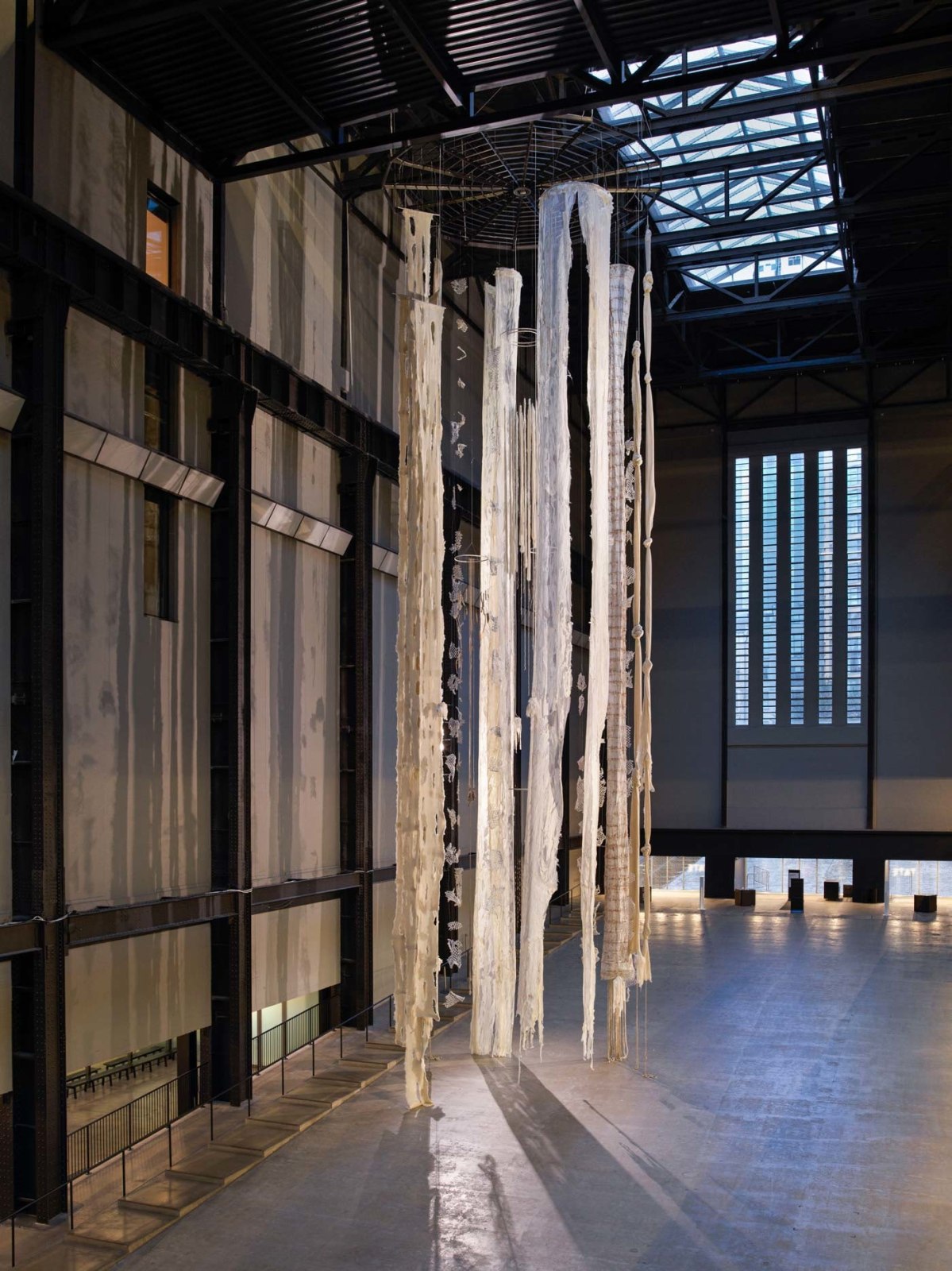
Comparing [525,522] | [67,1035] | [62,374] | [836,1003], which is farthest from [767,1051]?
[62,374]

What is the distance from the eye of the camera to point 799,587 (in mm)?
41719

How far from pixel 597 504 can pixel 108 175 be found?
8630 millimetres

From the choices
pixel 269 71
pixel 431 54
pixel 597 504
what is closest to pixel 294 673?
pixel 597 504

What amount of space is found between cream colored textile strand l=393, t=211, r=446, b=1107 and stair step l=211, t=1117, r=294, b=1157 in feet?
7.05

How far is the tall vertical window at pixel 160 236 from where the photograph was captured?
18.4 metres

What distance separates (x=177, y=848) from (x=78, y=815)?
262cm

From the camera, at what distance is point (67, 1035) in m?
15.7

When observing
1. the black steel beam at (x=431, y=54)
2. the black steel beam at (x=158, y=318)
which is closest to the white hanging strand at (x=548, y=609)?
the black steel beam at (x=431, y=54)

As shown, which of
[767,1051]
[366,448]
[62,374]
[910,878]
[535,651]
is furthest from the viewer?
[910,878]

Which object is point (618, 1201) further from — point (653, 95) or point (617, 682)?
point (653, 95)

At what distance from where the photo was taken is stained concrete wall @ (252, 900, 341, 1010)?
813 inches

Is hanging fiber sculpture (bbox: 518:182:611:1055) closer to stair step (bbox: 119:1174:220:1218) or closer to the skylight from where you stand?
the skylight

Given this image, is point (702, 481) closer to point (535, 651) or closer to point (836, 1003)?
point (836, 1003)

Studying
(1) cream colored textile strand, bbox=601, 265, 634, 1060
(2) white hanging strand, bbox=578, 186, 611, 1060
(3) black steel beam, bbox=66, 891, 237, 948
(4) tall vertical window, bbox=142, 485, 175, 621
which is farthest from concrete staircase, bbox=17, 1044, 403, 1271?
(4) tall vertical window, bbox=142, 485, 175, 621
